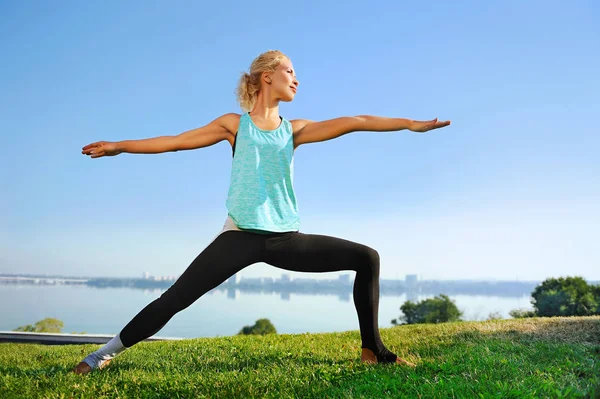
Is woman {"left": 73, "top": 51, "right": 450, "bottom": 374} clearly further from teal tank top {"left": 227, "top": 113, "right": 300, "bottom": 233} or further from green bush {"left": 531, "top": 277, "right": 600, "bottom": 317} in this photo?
green bush {"left": 531, "top": 277, "right": 600, "bottom": 317}

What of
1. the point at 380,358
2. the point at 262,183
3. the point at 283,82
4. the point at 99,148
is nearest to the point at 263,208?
the point at 262,183

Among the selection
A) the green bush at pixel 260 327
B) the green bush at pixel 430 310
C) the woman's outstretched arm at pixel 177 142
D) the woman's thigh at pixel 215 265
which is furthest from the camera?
the green bush at pixel 260 327

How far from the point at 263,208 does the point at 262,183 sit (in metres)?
0.19

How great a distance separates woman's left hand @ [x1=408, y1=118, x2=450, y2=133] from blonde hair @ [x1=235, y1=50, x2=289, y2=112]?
116 centimetres

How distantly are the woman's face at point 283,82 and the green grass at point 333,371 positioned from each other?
2.12 metres

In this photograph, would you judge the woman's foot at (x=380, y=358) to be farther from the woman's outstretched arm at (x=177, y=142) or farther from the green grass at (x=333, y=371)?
the woman's outstretched arm at (x=177, y=142)

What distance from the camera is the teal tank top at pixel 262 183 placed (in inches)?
157

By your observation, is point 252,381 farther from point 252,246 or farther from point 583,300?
point 583,300

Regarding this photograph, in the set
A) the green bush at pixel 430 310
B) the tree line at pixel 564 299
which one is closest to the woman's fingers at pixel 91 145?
the tree line at pixel 564 299

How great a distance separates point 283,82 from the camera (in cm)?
434

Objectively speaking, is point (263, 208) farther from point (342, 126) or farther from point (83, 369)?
point (83, 369)

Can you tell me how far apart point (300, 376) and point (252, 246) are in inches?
41.0

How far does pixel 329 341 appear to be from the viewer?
6.34 meters

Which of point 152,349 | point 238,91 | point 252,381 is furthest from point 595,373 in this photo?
point 152,349
